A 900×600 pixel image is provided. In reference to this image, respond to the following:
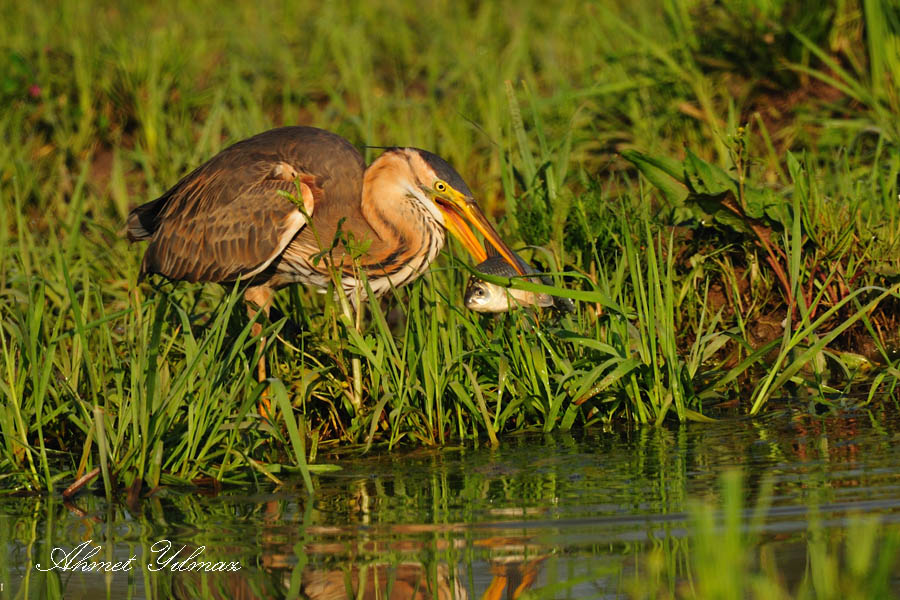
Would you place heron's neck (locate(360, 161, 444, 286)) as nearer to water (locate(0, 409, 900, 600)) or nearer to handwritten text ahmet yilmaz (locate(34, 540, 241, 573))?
water (locate(0, 409, 900, 600))

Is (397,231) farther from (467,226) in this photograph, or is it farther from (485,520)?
(485,520)

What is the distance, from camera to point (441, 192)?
5.39 meters

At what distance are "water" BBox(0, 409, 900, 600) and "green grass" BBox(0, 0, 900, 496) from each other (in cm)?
20

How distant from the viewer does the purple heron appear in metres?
5.38

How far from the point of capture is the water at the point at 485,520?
3248 millimetres

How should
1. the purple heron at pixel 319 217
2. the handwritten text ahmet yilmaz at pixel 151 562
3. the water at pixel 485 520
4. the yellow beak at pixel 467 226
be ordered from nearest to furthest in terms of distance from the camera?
the water at pixel 485 520 < the handwritten text ahmet yilmaz at pixel 151 562 < the yellow beak at pixel 467 226 < the purple heron at pixel 319 217

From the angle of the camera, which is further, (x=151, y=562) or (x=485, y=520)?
(x=485, y=520)

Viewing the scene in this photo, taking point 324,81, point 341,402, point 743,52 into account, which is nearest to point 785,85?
point 743,52

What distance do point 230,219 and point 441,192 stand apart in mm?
938

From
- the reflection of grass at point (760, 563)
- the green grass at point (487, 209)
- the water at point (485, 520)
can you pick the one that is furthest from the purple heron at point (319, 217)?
the reflection of grass at point (760, 563)

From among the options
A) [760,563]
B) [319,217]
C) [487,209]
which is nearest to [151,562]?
[760,563]

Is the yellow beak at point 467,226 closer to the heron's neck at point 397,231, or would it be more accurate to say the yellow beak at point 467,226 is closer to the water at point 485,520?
the heron's neck at point 397,231

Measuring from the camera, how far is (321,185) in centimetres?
548

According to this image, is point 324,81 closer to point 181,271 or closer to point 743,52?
point 743,52
